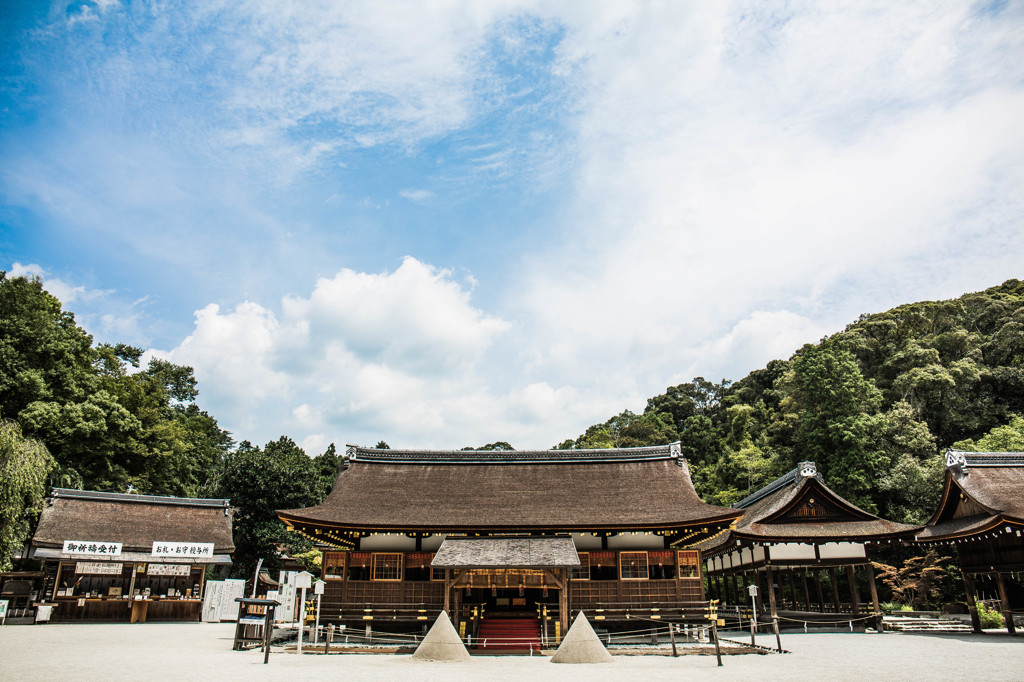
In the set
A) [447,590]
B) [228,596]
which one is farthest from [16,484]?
[447,590]

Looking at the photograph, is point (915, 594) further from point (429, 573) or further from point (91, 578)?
point (91, 578)

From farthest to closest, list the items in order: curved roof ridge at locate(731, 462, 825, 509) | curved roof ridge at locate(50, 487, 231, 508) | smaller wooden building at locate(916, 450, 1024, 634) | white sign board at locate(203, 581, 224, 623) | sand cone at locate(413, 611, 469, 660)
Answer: white sign board at locate(203, 581, 224, 623), curved roof ridge at locate(50, 487, 231, 508), curved roof ridge at locate(731, 462, 825, 509), smaller wooden building at locate(916, 450, 1024, 634), sand cone at locate(413, 611, 469, 660)

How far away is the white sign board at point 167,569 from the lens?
2630cm

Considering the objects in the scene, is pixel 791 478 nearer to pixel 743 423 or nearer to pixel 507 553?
pixel 507 553

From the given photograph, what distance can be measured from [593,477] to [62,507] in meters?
24.9

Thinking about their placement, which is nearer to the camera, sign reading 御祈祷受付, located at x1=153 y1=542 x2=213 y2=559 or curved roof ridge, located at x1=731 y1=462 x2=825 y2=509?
curved roof ridge, located at x1=731 y1=462 x2=825 y2=509

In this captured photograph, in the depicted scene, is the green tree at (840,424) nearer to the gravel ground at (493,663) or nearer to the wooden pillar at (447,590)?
the gravel ground at (493,663)

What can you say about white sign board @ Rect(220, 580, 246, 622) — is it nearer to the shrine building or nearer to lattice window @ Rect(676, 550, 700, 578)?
the shrine building

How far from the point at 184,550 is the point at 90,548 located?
354 cm

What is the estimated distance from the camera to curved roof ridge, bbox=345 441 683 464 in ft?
82.3

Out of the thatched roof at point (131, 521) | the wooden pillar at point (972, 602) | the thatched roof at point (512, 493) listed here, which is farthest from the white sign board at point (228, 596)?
the wooden pillar at point (972, 602)

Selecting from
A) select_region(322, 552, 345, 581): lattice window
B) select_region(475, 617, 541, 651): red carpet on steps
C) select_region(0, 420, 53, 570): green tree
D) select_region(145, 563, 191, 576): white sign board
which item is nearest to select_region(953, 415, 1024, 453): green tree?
select_region(475, 617, 541, 651): red carpet on steps

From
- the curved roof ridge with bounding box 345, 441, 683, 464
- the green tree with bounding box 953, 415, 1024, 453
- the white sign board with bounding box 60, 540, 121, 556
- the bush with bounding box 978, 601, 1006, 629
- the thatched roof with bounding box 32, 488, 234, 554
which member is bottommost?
the bush with bounding box 978, 601, 1006, 629

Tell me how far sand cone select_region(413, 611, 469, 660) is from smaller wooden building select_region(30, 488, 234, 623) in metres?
16.4
